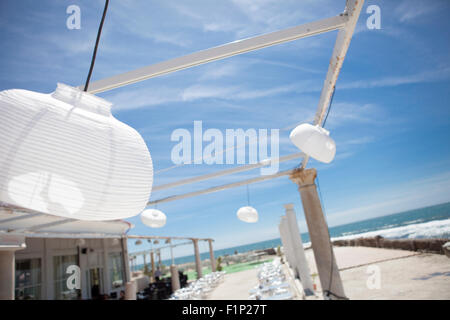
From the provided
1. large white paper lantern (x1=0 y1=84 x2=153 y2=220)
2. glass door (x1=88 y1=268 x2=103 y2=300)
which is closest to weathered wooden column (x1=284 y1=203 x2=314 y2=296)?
large white paper lantern (x1=0 y1=84 x2=153 y2=220)

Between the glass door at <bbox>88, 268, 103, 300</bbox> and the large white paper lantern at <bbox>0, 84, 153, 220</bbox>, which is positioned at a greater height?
the large white paper lantern at <bbox>0, 84, 153, 220</bbox>

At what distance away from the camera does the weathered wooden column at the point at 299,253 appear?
24.7 ft

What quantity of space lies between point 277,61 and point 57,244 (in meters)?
11.2

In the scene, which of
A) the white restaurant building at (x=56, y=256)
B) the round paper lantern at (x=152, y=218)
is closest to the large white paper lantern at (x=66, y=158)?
the round paper lantern at (x=152, y=218)

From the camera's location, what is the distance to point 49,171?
865 mm

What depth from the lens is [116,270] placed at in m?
13.5

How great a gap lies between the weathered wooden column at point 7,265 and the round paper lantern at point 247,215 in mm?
4919

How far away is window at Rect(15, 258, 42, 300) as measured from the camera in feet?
29.1

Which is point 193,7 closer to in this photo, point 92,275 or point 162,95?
point 162,95

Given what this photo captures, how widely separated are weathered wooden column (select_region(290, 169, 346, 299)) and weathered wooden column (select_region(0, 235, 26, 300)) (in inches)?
246

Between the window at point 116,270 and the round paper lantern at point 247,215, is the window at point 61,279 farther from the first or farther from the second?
the round paper lantern at point 247,215

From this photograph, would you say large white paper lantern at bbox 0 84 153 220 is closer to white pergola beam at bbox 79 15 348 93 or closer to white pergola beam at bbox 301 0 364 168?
white pergola beam at bbox 79 15 348 93
